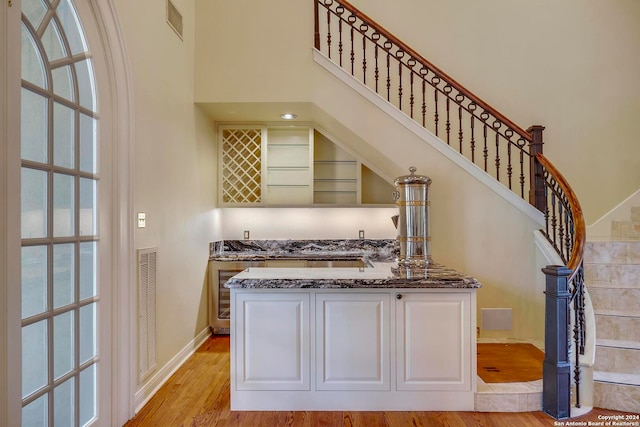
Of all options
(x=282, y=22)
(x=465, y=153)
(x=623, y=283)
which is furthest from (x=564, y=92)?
(x=282, y=22)

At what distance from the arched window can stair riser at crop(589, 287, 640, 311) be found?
3.62 meters

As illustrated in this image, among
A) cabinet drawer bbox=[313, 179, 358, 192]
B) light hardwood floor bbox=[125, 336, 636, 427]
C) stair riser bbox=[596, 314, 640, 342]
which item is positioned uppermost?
cabinet drawer bbox=[313, 179, 358, 192]

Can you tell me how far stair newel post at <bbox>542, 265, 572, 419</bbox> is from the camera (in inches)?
94.6

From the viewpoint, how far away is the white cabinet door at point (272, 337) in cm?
249

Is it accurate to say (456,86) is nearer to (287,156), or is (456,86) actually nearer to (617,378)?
(287,156)

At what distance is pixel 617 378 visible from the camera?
101 inches

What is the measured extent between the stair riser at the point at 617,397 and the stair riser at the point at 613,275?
86 centimetres

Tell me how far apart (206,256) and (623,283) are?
13.0 feet

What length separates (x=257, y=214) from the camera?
506 centimetres

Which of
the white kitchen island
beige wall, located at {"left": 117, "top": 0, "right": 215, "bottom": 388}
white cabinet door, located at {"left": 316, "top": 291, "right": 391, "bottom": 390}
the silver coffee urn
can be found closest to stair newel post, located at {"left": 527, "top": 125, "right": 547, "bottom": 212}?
the silver coffee urn

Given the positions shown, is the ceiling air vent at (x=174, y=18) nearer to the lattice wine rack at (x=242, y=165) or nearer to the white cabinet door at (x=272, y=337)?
the lattice wine rack at (x=242, y=165)

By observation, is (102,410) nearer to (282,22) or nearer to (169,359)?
(169,359)

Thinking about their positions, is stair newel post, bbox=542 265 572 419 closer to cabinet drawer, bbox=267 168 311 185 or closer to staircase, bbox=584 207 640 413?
staircase, bbox=584 207 640 413

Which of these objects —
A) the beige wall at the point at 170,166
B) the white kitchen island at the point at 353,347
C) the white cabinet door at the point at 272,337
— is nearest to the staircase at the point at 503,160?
the white kitchen island at the point at 353,347
